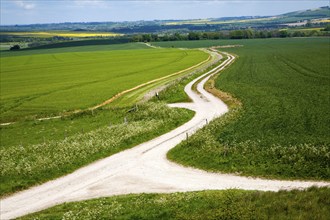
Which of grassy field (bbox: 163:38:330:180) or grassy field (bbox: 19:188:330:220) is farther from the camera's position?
grassy field (bbox: 163:38:330:180)

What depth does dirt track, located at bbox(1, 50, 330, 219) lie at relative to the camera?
27.2m

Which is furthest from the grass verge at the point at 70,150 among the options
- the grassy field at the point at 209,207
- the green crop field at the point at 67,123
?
the grassy field at the point at 209,207

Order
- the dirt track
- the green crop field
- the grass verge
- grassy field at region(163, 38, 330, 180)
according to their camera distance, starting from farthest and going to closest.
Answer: the green crop field → the grass verge → grassy field at region(163, 38, 330, 180) → the dirt track

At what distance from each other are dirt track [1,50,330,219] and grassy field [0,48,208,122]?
27.7 meters

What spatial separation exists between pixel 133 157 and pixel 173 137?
7.03 metres

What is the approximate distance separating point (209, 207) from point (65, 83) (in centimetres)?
6981

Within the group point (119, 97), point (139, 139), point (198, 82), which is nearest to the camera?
point (139, 139)

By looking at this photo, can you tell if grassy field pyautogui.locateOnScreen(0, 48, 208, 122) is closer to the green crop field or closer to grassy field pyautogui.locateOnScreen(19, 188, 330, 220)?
the green crop field

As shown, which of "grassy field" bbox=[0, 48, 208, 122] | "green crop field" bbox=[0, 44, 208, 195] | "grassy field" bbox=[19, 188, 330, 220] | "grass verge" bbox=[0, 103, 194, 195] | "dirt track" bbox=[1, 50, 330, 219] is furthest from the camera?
"grassy field" bbox=[0, 48, 208, 122]

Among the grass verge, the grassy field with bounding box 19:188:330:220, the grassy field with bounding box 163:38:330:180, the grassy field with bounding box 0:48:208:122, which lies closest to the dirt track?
the grass verge

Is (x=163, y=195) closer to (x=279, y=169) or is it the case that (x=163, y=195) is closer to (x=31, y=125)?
(x=279, y=169)

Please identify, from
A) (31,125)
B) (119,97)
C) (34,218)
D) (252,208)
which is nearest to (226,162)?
(252,208)

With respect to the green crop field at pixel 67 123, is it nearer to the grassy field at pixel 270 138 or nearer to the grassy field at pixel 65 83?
the grassy field at pixel 65 83

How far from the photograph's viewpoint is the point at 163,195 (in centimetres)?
2598
